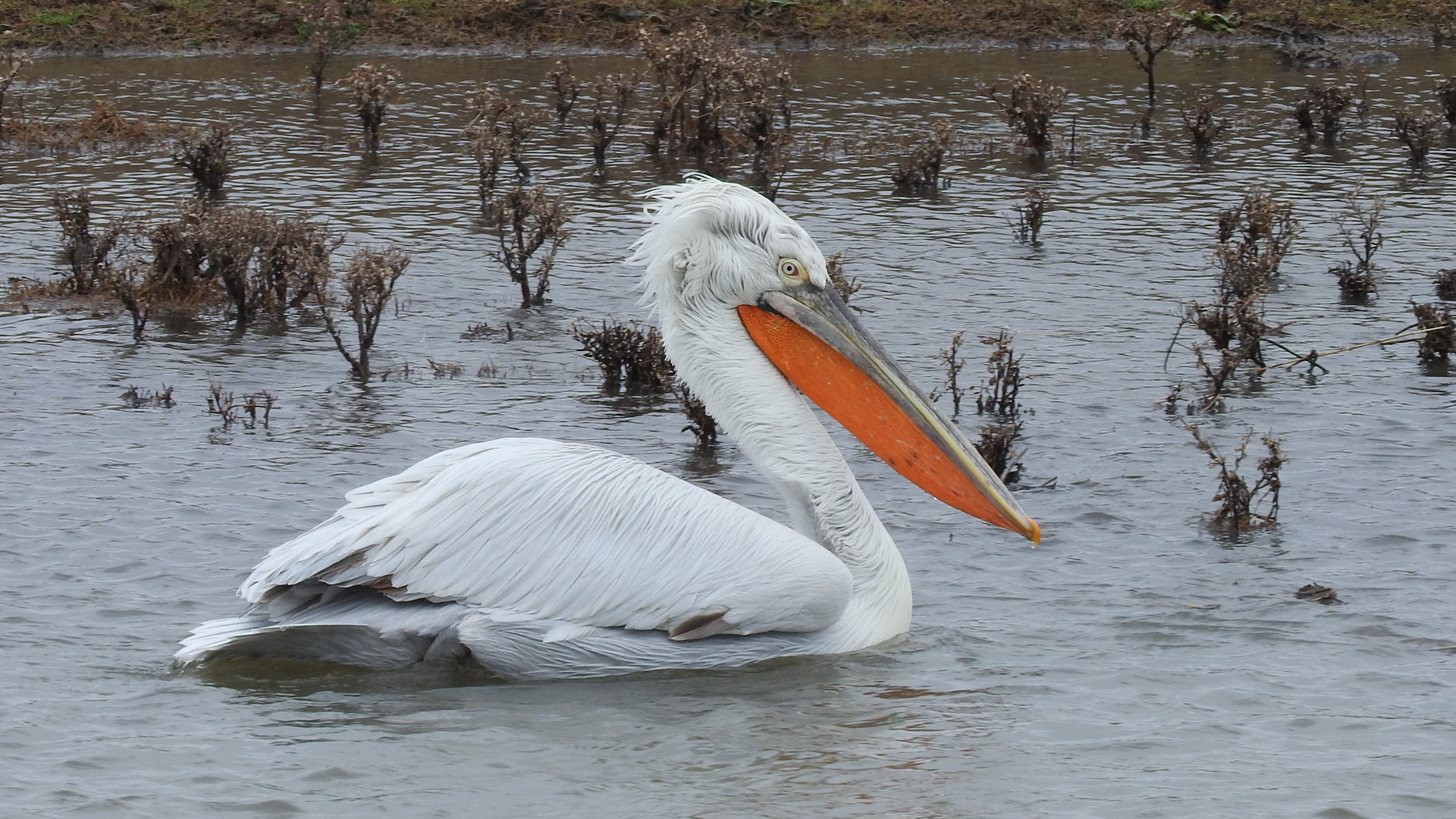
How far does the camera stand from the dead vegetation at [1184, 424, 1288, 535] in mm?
6031

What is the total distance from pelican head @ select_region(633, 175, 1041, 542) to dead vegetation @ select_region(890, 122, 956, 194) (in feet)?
22.2

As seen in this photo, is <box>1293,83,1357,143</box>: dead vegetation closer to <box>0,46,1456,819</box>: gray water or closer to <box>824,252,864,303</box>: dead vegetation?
<box>0,46,1456,819</box>: gray water

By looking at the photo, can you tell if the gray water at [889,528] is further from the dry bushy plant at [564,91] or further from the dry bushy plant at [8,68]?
the dry bushy plant at [564,91]

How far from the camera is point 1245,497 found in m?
6.05

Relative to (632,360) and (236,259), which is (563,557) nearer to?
(632,360)

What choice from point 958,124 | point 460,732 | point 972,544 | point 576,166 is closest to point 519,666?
point 460,732

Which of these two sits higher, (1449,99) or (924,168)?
(1449,99)

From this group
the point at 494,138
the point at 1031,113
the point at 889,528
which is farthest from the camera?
the point at 1031,113

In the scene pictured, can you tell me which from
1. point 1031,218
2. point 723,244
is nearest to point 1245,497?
point 723,244

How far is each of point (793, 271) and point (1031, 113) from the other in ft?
26.6

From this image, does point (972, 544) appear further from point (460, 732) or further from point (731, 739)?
point (460, 732)

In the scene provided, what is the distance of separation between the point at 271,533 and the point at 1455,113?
1132cm

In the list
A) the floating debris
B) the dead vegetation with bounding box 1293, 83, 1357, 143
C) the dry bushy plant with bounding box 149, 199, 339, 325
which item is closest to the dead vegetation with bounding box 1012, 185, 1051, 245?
the dead vegetation with bounding box 1293, 83, 1357, 143

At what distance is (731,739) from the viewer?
14.6 ft
